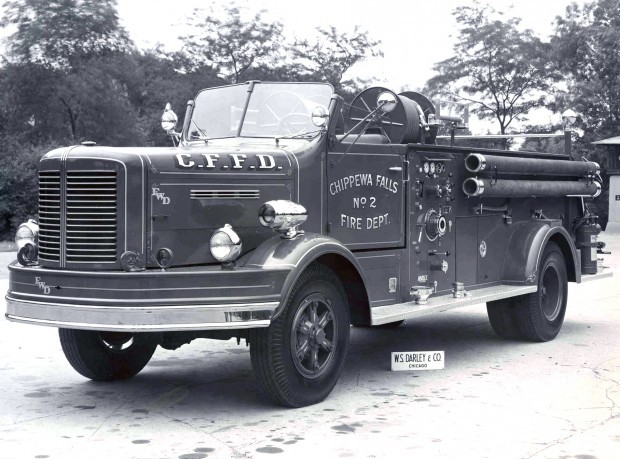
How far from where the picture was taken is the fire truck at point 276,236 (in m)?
5.61

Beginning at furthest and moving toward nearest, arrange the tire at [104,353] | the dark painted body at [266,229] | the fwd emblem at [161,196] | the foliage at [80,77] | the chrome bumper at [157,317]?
the foliage at [80,77] < the tire at [104,353] < the fwd emblem at [161,196] < the dark painted body at [266,229] < the chrome bumper at [157,317]

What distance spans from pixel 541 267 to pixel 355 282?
295 centimetres

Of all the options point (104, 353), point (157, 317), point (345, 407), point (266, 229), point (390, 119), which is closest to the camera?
point (157, 317)

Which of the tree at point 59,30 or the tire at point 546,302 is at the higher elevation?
the tree at point 59,30

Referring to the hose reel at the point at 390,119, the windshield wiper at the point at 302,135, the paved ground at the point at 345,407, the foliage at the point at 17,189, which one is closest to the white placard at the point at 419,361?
the paved ground at the point at 345,407

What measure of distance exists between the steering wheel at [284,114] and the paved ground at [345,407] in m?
1.94

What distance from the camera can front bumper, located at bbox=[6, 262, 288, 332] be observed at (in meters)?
5.42

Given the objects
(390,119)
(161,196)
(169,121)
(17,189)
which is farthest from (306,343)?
(17,189)

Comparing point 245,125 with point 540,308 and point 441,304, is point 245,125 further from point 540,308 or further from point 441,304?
point 540,308

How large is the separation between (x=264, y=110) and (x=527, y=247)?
10.1ft

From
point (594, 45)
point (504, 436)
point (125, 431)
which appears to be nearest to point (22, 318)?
point (125, 431)

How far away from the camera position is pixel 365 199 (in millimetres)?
6980

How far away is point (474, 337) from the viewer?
30.0 feet

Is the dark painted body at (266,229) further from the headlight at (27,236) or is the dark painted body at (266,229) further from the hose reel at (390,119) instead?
the headlight at (27,236)
